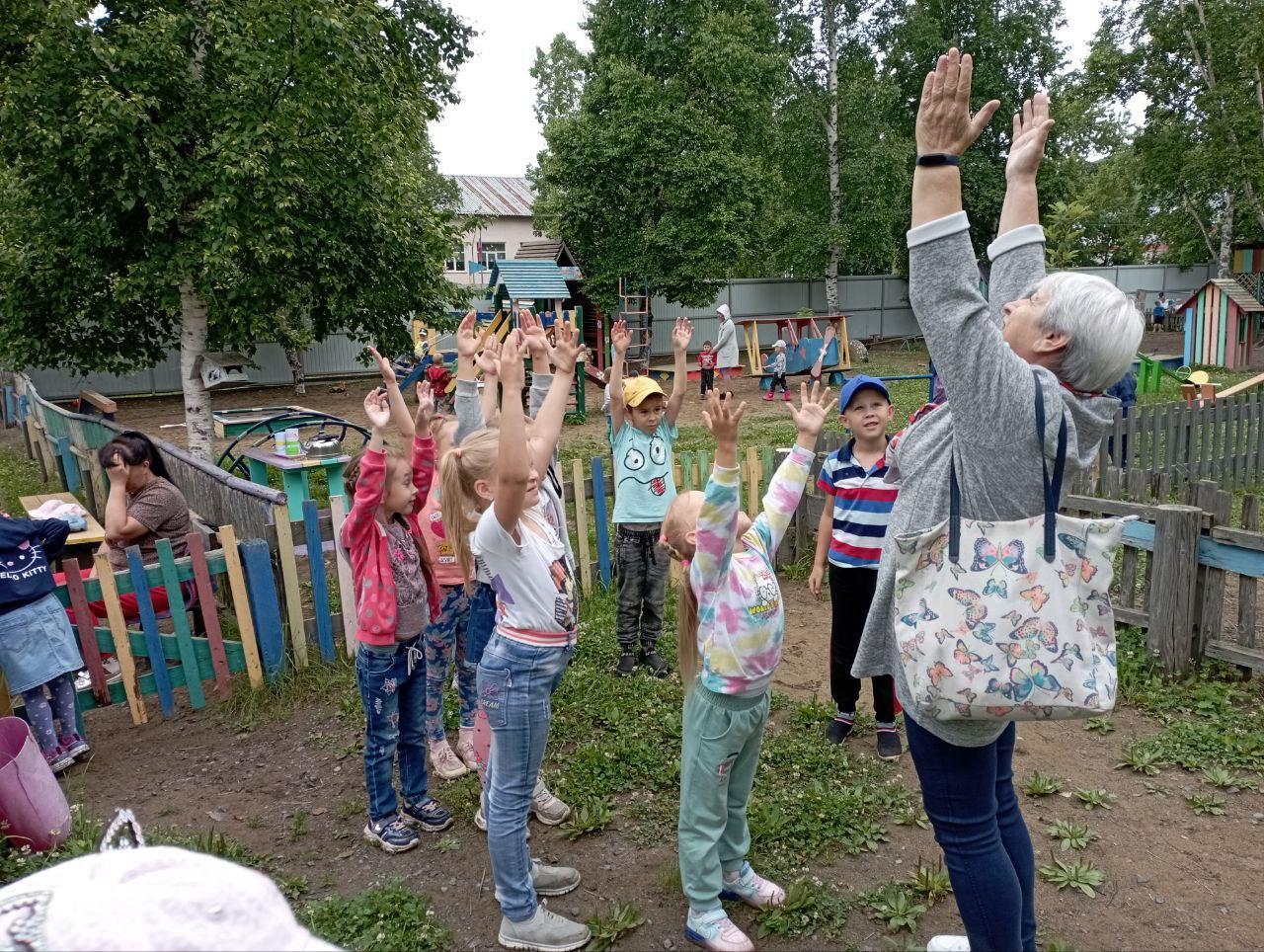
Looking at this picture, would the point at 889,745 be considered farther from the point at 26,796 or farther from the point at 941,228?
the point at 26,796

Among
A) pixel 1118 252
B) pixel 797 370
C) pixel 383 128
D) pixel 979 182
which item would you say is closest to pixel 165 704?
pixel 383 128

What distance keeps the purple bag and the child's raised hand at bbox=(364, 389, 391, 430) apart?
198 centimetres

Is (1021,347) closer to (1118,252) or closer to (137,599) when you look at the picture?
(137,599)

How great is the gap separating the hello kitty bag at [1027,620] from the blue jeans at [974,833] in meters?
0.20

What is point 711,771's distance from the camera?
274 centimetres

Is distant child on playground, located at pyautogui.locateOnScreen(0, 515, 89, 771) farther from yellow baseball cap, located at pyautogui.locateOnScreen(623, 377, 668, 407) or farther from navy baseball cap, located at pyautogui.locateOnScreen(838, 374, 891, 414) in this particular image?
navy baseball cap, located at pyautogui.locateOnScreen(838, 374, 891, 414)

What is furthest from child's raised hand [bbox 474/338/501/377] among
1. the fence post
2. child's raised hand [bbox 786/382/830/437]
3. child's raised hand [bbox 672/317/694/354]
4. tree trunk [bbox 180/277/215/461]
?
tree trunk [bbox 180/277/215/461]

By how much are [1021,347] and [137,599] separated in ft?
15.1

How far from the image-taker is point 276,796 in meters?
4.13

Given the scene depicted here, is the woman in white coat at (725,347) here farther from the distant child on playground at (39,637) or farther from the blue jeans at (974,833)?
the blue jeans at (974,833)

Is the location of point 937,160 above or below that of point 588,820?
above

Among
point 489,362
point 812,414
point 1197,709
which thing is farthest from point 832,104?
point 812,414

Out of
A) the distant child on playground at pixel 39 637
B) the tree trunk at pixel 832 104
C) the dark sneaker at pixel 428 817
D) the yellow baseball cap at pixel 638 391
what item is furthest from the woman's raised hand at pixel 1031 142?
the tree trunk at pixel 832 104

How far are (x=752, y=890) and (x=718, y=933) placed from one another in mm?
274
